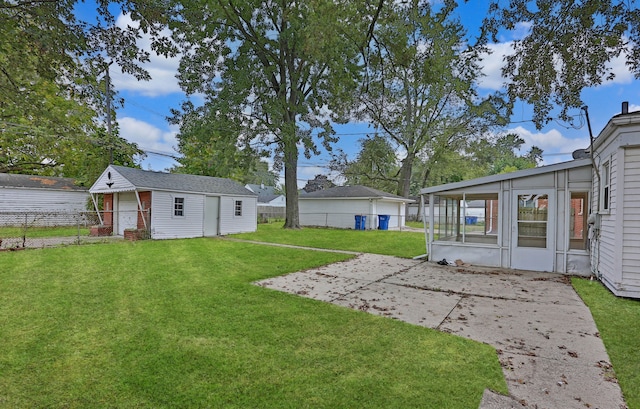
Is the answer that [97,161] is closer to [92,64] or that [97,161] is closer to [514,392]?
[92,64]

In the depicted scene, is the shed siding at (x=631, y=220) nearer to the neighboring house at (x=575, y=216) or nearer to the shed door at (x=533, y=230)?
the neighboring house at (x=575, y=216)

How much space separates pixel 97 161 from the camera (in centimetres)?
1903

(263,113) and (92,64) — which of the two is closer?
(92,64)

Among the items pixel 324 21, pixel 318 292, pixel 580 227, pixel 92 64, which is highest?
pixel 324 21

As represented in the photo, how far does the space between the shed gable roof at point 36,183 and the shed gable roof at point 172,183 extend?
255 inches

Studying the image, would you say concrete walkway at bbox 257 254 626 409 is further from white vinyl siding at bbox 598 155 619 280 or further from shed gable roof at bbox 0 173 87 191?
shed gable roof at bbox 0 173 87 191

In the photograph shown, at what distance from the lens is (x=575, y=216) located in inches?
356

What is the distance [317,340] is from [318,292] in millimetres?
2368

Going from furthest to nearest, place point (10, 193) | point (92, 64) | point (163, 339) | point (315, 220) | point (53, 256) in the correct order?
point (315, 220)
point (10, 193)
point (53, 256)
point (92, 64)
point (163, 339)

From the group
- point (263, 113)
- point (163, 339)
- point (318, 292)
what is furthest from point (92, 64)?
point (263, 113)

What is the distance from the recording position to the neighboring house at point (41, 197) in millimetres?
18312

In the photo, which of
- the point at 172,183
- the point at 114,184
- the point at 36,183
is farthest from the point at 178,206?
the point at 36,183

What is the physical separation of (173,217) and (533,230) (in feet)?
45.9

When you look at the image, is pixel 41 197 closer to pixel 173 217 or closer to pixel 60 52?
pixel 173 217
